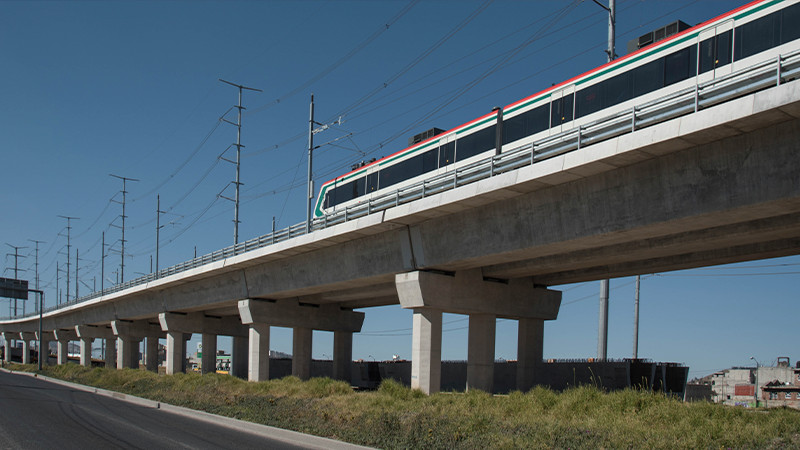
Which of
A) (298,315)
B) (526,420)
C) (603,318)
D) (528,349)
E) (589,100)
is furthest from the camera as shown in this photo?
(298,315)

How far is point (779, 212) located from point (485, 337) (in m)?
14.5

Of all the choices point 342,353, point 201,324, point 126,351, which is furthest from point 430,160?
point 126,351

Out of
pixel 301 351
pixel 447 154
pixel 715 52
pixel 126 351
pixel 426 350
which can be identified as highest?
pixel 715 52

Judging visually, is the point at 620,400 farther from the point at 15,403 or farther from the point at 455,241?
the point at 15,403

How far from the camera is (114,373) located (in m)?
49.0

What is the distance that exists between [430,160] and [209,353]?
→ 31982 millimetres

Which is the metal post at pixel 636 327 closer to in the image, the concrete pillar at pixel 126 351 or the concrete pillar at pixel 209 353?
the concrete pillar at pixel 209 353

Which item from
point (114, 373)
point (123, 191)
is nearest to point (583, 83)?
point (114, 373)

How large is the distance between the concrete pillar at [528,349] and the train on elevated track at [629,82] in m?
8.02

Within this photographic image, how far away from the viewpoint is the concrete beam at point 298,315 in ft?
131

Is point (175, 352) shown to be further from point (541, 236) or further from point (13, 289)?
point (541, 236)

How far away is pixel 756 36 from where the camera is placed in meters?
20.0

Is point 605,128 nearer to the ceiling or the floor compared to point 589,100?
nearer to the floor

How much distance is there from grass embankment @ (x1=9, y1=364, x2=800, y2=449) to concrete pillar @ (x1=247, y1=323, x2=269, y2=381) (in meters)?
14.4
